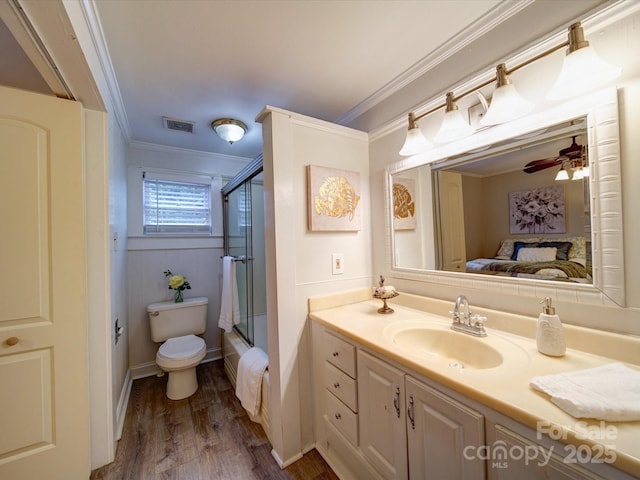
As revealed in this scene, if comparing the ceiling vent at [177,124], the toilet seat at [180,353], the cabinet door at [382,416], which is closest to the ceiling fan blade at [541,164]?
the cabinet door at [382,416]

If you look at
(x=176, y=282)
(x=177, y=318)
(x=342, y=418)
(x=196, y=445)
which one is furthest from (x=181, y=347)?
(x=342, y=418)

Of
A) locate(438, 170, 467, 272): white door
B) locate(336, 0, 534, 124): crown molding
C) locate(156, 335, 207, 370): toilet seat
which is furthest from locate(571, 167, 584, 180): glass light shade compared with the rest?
locate(156, 335, 207, 370): toilet seat

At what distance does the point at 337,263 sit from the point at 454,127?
1006 mm

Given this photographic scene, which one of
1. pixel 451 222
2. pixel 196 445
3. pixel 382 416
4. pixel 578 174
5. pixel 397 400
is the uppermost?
pixel 578 174

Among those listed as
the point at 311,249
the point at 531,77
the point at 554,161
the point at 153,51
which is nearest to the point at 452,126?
the point at 531,77

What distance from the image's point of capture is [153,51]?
130cm

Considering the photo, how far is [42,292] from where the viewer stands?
127 centimetres

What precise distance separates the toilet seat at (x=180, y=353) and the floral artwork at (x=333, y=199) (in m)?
1.56

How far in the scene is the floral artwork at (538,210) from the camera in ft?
3.30

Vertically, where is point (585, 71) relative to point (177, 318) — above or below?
above

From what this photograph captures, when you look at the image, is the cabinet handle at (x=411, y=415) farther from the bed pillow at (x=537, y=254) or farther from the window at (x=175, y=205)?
the window at (x=175, y=205)

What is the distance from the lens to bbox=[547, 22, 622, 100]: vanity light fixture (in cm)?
81

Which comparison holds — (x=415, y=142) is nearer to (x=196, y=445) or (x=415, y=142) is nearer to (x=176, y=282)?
(x=196, y=445)

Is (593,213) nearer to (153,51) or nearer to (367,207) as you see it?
(367,207)
